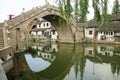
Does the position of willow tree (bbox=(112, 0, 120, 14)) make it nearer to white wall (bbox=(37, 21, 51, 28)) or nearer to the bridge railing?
the bridge railing

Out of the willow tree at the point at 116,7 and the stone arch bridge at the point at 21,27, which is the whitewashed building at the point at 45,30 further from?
the willow tree at the point at 116,7

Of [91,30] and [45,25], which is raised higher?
[45,25]

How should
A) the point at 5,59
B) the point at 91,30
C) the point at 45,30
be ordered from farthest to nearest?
the point at 45,30, the point at 91,30, the point at 5,59

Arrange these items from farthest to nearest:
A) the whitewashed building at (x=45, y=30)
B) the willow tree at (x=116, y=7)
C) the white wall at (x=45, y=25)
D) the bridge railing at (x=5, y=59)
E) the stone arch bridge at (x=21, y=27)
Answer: the white wall at (x=45, y=25) → the whitewashed building at (x=45, y=30) → the stone arch bridge at (x=21, y=27) → the bridge railing at (x=5, y=59) → the willow tree at (x=116, y=7)

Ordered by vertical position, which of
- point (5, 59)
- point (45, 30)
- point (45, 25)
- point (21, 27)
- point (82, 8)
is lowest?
point (5, 59)

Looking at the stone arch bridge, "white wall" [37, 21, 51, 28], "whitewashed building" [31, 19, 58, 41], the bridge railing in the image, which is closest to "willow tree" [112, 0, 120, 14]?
the bridge railing

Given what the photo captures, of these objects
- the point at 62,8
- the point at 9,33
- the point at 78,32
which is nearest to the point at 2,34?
the point at 9,33

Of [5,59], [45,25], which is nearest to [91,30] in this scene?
[45,25]

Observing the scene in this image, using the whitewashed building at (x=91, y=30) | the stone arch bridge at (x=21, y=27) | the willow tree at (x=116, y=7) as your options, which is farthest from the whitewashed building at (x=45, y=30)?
the willow tree at (x=116, y=7)

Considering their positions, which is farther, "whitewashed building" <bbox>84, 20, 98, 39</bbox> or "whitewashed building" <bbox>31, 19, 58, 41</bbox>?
"whitewashed building" <bbox>31, 19, 58, 41</bbox>

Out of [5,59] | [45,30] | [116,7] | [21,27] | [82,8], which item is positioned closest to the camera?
[82,8]

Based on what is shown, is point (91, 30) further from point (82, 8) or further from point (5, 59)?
point (82, 8)

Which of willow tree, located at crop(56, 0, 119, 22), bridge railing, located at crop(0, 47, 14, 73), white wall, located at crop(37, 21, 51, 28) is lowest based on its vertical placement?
bridge railing, located at crop(0, 47, 14, 73)

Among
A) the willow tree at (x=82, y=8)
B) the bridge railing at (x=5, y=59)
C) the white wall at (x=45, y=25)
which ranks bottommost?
the bridge railing at (x=5, y=59)
